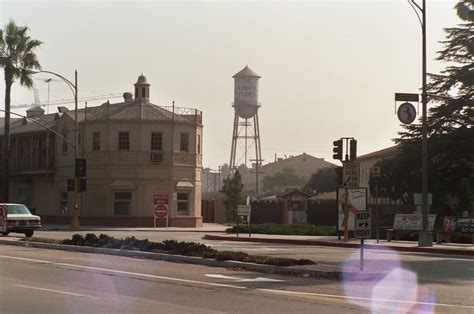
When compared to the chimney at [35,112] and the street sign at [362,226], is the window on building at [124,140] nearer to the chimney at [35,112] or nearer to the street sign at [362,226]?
the chimney at [35,112]

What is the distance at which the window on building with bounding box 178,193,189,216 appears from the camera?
51.8 metres

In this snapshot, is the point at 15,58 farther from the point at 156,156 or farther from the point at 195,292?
the point at 195,292

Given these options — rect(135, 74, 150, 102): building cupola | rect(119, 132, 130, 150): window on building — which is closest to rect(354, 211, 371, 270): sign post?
rect(119, 132, 130, 150): window on building

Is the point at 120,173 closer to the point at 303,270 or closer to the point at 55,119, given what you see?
the point at 55,119

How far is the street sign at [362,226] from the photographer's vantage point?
1678 centimetres

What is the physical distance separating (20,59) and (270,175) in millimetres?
103810

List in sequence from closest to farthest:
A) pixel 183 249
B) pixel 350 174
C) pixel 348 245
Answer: pixel 183 249, pixel 350 174, pixel 348 245

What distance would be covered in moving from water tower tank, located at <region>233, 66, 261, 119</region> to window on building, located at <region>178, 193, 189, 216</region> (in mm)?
34828

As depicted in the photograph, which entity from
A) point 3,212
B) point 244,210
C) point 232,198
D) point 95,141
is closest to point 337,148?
point 244,210

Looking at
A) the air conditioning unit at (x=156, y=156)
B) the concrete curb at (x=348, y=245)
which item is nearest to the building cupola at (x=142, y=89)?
the air conditioning unit at (x=156, y=156)

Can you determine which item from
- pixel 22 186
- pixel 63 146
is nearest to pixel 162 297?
pixel 63 146

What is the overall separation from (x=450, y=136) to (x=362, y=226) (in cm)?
2749

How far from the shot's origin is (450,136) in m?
42.2

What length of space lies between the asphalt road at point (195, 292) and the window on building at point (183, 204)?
33.7m
